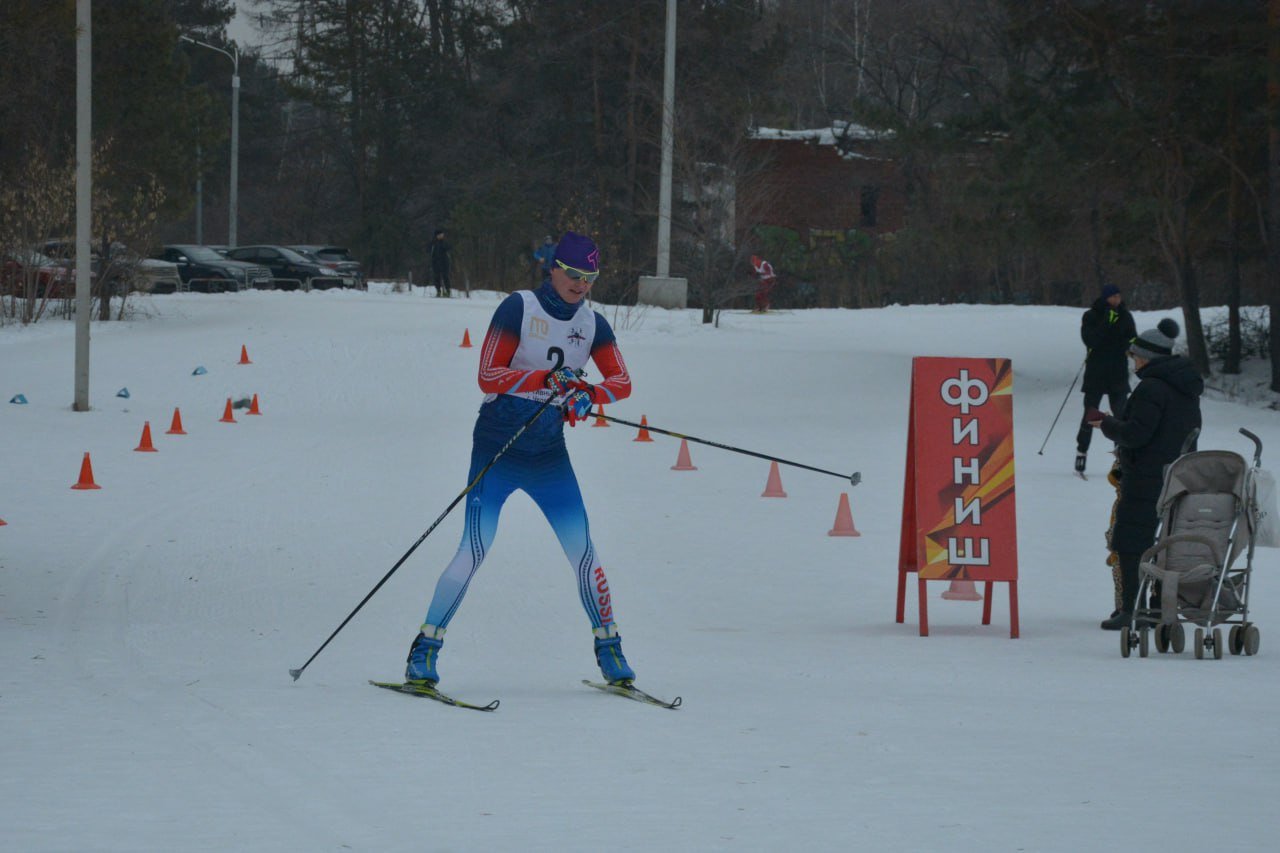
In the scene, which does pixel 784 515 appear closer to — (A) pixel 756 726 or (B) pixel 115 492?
(B) pixel 115 492

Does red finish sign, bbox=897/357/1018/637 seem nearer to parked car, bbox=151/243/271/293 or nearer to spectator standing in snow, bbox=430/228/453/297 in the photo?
spectator standing in snow, bbox=430/228/453/297

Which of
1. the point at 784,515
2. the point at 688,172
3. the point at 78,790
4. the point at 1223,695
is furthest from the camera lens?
the point at 688,172

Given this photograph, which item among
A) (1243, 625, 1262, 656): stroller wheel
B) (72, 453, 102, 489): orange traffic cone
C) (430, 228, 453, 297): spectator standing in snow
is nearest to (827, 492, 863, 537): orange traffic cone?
(1243, 625, 1262, 656): stroller wheel

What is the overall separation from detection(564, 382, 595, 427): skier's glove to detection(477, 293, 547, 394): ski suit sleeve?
0.14m

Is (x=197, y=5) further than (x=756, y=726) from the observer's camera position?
Yes

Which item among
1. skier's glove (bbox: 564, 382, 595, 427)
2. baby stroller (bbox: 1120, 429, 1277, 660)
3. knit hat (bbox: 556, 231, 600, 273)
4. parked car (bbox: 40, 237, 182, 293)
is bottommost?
baby stroller (bbox: 1120, 429, 1277, 660)

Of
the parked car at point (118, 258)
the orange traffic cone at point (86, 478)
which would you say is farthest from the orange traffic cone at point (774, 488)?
the parked car at point (118, 258)

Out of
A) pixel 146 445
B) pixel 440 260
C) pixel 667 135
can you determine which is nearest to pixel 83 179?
pixel 146 445

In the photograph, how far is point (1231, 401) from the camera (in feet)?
80.7

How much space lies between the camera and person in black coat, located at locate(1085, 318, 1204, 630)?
29.9ft

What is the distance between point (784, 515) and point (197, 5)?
57.5 meters

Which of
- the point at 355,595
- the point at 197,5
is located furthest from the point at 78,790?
the point at 197,5

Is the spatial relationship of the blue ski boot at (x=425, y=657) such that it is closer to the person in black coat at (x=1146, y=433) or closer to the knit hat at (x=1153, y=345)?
the person in black coat at (x=1146, y=433)

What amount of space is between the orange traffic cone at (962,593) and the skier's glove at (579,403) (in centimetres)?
392
